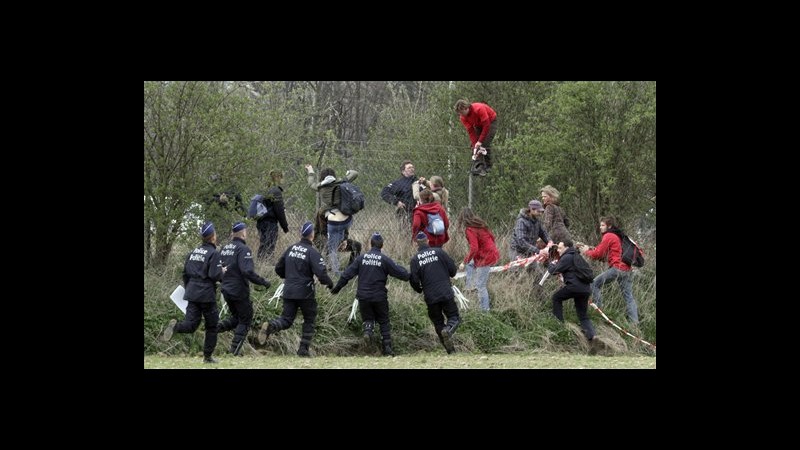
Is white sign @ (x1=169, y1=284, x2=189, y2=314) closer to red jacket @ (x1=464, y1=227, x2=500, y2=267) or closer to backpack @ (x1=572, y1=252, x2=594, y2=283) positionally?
red jacket @ (x1=464, y1=227, x2=500, y2=267)

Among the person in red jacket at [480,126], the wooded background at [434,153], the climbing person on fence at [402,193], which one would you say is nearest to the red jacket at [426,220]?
the person in red jacket at [480,126]

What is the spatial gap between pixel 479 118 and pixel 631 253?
3.12m

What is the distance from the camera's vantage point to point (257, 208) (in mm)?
16609

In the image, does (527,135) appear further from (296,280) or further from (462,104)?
(296,280)

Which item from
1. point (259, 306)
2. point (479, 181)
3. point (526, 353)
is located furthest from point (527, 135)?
point (259, 306)

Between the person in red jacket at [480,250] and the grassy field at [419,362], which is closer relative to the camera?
the grassy field at [419,362]

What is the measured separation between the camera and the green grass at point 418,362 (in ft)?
44.4

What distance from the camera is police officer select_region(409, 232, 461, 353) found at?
14.3 metres

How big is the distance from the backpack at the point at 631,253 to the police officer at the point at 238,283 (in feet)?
18.7

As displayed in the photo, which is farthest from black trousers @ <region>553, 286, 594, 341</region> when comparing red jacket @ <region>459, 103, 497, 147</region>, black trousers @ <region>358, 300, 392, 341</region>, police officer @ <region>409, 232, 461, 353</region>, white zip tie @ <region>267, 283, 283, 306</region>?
white zip tie @ <region>267, 283, 283, 306</region>

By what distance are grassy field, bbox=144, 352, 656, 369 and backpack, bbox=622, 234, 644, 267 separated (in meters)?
1.72

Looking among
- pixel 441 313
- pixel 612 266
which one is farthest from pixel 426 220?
pixel 612 266

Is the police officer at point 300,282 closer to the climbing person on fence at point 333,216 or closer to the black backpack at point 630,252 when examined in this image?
the climbing person on fence at point 333,216

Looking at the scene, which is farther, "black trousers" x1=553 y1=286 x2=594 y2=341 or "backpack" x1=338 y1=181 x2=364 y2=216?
"backpack" x1=338 y1=181 x2=364 y2=216
